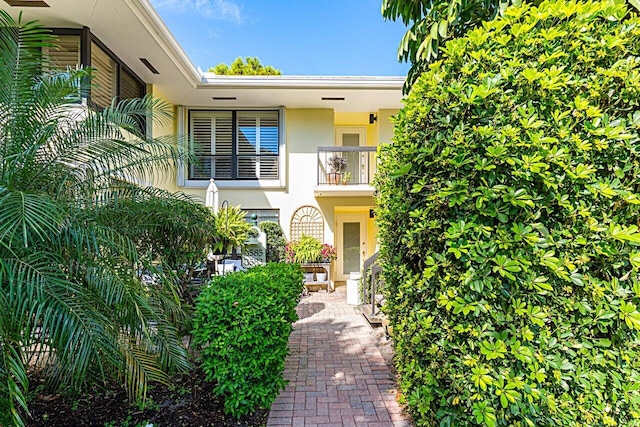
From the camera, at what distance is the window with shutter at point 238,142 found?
36.5 feet

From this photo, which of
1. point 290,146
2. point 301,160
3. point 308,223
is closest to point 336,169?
point 301,160

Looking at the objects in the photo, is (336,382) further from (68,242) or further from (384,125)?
(384,125)

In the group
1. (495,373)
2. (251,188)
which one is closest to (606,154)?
(495,373)

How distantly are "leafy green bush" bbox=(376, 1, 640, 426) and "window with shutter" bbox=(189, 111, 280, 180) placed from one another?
372 inches

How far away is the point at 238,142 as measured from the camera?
11.1 meters

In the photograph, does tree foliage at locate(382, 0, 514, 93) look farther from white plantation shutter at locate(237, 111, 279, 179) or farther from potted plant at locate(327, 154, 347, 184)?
white plantation shutter at locate(237, 111, 279, 179)

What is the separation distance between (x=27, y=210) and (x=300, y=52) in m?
13.9

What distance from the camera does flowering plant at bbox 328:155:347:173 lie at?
1074cm

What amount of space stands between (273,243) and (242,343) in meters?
7.74

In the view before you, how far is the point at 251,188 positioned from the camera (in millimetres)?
11023

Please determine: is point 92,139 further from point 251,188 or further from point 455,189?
point 251,188

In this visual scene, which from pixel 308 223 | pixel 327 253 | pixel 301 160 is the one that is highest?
pixel 301 160

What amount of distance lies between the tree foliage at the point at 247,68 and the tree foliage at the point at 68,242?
45.1ft

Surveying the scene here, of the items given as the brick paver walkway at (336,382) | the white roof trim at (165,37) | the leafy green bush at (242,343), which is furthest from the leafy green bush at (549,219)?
the white roof trim at (165,37)
